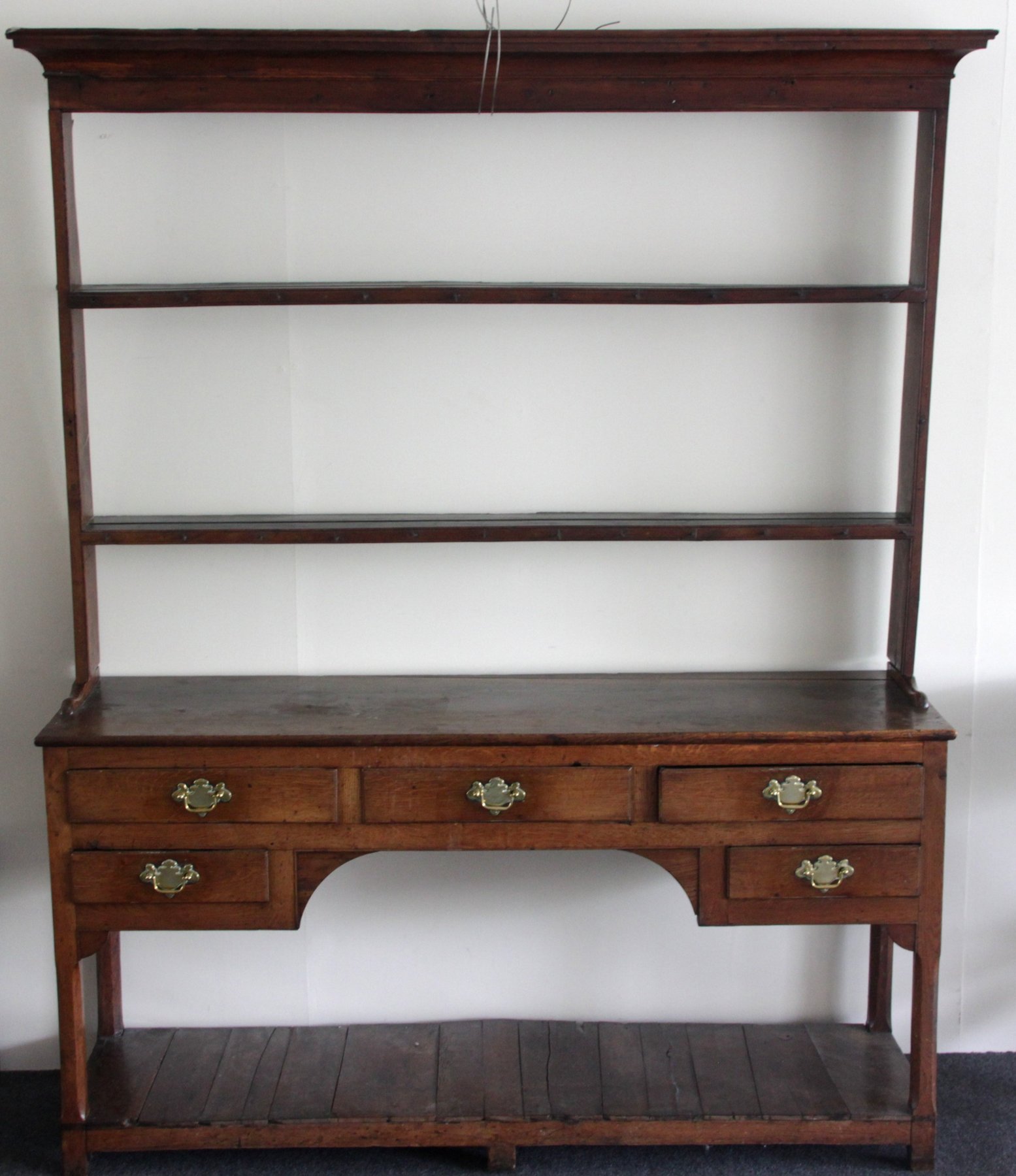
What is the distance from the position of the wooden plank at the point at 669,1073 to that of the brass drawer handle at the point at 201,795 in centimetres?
109

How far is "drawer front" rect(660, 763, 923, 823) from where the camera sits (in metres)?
2.37

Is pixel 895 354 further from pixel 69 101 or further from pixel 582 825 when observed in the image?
pixel 69 101

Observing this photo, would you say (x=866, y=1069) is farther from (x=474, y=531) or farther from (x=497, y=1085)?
(x=474, y=531)

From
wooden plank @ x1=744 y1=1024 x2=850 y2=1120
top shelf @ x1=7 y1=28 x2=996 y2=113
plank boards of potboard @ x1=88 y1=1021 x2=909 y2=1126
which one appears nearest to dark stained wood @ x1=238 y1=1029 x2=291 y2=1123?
plank boards of potboard @ x1=88 y1=1021 x2=909 y2=1126

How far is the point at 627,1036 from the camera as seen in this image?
9.38ft

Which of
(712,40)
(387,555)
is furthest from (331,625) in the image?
(712,40)

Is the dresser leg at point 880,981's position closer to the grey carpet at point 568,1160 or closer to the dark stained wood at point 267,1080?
the grey carpet at point 568,1160

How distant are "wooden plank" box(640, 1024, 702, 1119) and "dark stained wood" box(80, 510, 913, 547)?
1147 mm

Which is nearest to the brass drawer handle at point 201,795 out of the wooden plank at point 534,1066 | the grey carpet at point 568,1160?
the grey carpet at point 568,1160

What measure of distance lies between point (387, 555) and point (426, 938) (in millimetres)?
899

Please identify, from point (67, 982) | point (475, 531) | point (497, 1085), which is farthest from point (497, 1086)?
point (475, 531)

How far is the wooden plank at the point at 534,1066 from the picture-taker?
8.49 ft

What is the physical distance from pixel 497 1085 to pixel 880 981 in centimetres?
91

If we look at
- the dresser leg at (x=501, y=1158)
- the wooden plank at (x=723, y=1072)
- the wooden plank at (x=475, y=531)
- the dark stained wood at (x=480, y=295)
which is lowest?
the dresser leg at (x=501, y=1158)
